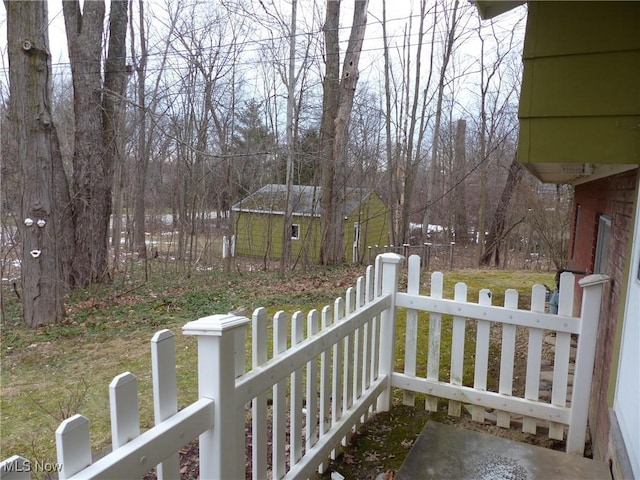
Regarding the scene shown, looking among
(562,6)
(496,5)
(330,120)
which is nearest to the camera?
(562,6)

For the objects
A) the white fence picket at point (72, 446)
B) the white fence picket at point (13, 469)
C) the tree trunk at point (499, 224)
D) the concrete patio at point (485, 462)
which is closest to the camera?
the white fence picket at point (13, 469)

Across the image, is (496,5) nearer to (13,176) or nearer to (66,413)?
(66,413)

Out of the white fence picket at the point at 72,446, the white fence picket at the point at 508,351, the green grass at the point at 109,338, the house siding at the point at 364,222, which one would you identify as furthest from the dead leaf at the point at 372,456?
the house siding at the point at 364,222

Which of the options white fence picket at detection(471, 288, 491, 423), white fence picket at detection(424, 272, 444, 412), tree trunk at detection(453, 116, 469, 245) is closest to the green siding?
white fence picket at detection(471, 288, 491, 423)

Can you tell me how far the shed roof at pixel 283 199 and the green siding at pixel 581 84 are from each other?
33.3 feet

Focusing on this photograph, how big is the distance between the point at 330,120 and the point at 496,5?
8.88 m

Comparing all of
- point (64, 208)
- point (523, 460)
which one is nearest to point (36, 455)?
point (523, 460)

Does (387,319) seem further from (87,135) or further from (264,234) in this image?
(264,234)

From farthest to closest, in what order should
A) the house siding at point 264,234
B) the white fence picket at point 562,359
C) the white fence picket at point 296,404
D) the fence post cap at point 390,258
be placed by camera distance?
the house siding at point 264,234 → the fence post cap at point 390,258 → the white fence picket at point 562,359 → the white fence picket at point 296,404

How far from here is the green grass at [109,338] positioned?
3.19 metres

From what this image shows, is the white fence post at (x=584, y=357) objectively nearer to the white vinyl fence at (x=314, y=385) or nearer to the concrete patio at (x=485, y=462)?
the white vinyl fence at (x=314, y=385)

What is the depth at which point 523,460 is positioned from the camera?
1770mm

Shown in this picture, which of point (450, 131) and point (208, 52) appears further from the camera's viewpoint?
point (450, 131)

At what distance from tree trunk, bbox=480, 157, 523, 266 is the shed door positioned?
35.1ft
